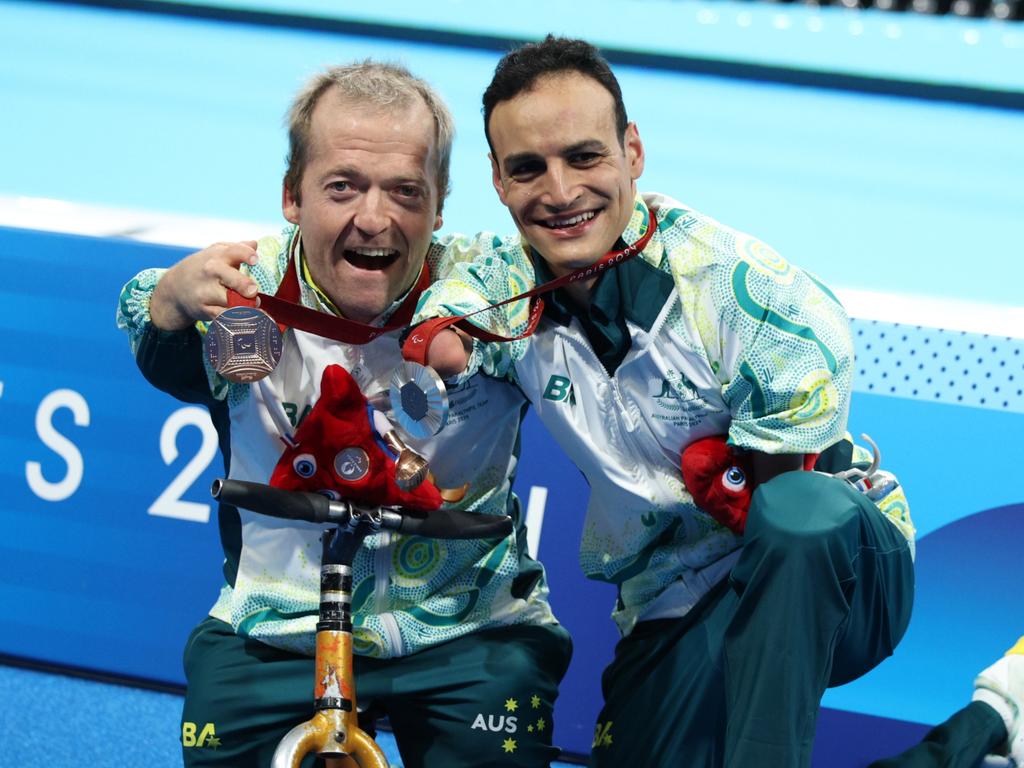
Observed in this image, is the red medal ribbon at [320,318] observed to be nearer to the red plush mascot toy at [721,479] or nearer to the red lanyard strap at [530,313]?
the red lanyard strap at [530,313]

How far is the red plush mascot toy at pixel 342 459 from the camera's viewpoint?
2027mm

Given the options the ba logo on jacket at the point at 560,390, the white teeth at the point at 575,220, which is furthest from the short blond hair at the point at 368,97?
the ba logo on jacket at the point at 560,390

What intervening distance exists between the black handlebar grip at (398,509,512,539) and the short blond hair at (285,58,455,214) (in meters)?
0.59

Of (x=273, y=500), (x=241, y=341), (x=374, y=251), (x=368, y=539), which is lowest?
(x=368, y=539)

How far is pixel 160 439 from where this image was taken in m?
2.99

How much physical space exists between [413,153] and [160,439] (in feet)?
3.44

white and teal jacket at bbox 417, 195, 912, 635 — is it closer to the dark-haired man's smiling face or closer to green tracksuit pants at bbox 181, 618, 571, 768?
the dark-haired man's smiling face

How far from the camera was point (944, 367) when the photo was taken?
9.04 ft

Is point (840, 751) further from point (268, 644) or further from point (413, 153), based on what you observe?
point (413, 153)

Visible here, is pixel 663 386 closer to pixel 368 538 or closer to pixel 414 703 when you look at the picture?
pixel 368 538

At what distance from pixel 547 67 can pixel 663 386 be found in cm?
52

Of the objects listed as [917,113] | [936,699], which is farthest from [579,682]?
[917,113]

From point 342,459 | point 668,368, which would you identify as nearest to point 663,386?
point 668,368

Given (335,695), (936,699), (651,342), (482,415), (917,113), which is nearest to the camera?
(335,695)
